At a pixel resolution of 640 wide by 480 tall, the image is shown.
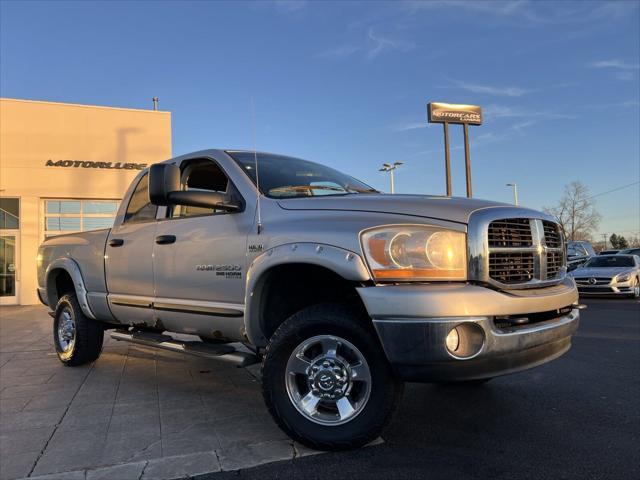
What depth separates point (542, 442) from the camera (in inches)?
129

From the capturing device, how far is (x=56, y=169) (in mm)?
15875

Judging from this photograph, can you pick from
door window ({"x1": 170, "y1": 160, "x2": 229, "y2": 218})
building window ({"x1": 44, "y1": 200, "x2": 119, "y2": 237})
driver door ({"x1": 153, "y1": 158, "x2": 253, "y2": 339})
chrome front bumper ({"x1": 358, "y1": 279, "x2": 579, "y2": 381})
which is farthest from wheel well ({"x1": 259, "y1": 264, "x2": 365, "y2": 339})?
building window ({"x1": 44, "y1": 200, "x2": 119, "y2": 237})

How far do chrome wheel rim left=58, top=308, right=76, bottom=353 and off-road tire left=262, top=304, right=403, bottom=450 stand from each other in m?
3.64

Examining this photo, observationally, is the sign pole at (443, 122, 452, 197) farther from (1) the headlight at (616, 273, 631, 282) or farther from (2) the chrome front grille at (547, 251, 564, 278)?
(2) the chrome front grille at (547, 251, 564, 278)

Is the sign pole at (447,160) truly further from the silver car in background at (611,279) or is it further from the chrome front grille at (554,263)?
the chrome front grille at (554,263)

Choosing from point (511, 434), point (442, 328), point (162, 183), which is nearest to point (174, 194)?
point (162, 183)

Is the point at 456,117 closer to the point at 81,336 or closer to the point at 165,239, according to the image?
the point at 81,336

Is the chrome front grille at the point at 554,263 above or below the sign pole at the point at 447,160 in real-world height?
below

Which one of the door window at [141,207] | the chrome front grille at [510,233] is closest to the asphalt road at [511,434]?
the chrome front grille at [510,233]

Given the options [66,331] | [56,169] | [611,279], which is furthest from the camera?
[56,169]

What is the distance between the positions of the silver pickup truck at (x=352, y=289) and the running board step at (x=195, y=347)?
22 mm

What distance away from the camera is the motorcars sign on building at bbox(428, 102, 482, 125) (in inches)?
957

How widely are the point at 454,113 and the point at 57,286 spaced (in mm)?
21696

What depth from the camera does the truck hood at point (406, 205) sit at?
2990 mm
